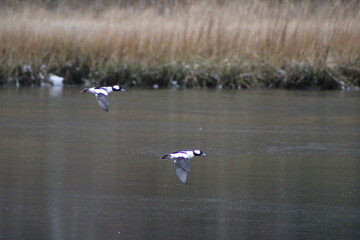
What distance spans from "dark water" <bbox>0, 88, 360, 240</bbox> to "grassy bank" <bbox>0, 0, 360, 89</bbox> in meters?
3.17

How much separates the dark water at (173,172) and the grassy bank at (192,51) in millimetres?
3168

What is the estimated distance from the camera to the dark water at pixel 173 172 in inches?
199

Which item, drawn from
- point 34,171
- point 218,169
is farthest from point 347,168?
point 34,171

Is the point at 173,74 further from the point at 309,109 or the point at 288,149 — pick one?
the point at 288,149

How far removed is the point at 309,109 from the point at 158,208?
21.8 feet

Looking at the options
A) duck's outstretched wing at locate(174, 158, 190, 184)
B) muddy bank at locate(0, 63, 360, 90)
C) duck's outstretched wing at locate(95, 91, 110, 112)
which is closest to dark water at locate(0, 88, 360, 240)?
duck's outstretched wing at locate(174, 158, 190, 184)

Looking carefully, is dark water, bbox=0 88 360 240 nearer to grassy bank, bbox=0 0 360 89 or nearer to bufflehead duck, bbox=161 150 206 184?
bufflehead duck, bbox=161 150 206 184

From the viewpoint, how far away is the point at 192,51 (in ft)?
51.3

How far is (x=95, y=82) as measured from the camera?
1494 cm

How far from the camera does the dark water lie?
16.6 feet

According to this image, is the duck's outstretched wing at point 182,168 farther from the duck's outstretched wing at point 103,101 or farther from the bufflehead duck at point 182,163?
the duck's outstretched wing at point 103,101

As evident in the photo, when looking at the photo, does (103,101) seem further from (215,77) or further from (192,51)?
(192,51)

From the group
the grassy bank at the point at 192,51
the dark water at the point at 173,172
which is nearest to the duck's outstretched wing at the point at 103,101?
the dark water at the point at 173,172

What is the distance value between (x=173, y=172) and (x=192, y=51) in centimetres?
898
